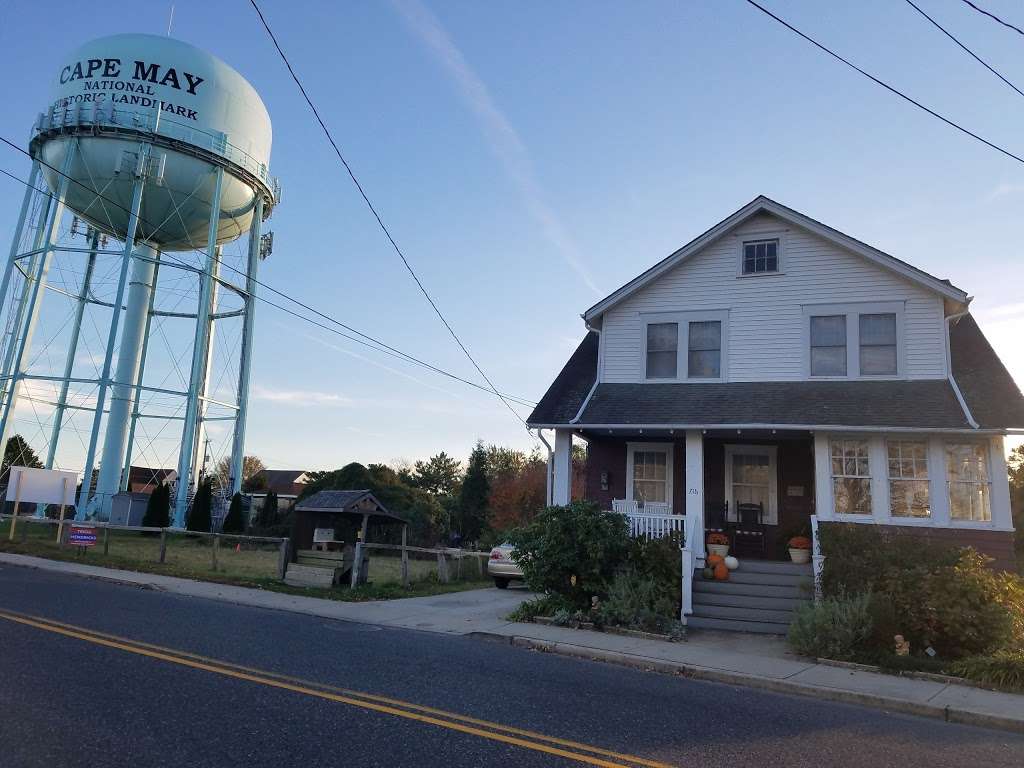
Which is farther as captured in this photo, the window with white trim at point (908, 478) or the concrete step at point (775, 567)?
the window with white trim at point (908, 478)

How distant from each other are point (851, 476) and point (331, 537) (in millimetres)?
11415

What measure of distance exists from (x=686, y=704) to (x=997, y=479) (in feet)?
30.8

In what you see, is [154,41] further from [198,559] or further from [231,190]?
[198,559]

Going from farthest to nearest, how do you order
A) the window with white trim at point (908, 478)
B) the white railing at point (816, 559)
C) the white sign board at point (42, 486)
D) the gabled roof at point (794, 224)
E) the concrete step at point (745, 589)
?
the white sign board at point (42, 486)
the gabled roof at point (794, 224)
the window with white trim at point (908, 478)
the concrete step at point (745, 589)
the white railing at point (816, 559)

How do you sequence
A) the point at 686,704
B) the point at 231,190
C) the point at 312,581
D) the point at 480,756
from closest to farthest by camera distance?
the point at 480,756, the point at 686,704, the point at 312,581, the point at 231,190

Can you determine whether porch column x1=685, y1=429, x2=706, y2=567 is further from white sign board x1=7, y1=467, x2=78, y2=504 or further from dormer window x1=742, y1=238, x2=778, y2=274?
white sign board x1=7, y1=467, x2=78, y2=504

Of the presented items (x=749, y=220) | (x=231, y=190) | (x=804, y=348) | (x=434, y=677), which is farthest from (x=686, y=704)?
(x=231, y=190)

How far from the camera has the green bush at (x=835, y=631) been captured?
10.2 metres

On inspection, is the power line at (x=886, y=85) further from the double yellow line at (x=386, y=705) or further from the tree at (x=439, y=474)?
the tree at (x=439, y=474)

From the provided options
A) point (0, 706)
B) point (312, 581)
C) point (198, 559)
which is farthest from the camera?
point (198, 559)

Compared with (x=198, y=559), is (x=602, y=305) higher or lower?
higher

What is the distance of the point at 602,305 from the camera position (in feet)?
56.6

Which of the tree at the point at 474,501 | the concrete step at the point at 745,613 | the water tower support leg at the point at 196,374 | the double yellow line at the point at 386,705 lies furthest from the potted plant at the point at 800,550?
the tree at the point at 474,501

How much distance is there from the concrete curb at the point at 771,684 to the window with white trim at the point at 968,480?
6905mm
